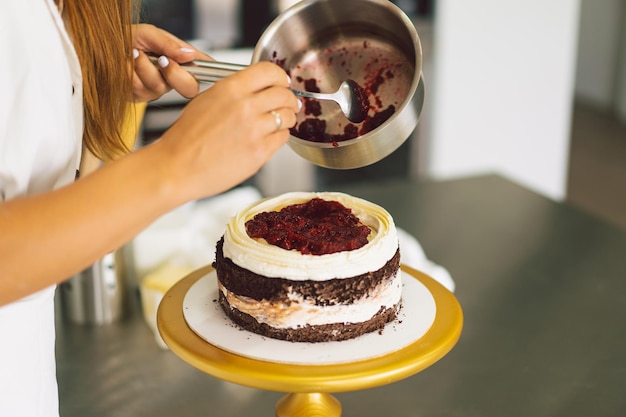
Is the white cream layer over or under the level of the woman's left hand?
under

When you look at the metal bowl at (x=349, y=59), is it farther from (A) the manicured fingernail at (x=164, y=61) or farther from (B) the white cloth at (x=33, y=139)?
(B) the white cloth at (x=33, y=139)

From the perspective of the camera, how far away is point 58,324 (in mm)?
1256

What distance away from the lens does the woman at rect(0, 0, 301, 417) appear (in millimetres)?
657

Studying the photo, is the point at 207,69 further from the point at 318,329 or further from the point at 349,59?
the point at 318,329

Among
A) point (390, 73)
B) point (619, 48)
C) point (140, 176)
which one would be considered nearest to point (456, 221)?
point (390, 73)

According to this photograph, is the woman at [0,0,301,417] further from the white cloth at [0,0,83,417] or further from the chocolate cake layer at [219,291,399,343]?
the chocolate cake layer at [219,291,399,343]

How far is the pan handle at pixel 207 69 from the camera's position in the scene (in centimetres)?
88

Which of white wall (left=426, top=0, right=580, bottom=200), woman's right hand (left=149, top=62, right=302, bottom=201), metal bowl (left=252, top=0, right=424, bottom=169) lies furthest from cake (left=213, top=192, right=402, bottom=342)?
white wall (left=426, top=0, right=580, bottom=200)

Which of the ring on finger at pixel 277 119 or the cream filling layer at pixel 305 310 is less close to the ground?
the ring on finger at pixel 277 119

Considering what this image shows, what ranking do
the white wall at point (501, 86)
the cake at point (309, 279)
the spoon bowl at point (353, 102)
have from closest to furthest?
the cake at point (309, 279) → the spoon bowl at point (353, 102) → the white wall at point (501, 86)

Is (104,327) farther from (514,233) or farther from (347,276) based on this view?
(514,233)

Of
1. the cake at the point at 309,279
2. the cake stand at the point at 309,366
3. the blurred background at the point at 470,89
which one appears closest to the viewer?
the cake stand at the point at 309,366

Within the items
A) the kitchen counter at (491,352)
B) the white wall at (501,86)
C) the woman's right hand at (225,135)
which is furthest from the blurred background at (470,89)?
the woman's right hand at (225,135)

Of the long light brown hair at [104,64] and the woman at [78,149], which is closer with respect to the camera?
the woman at [78,149]
